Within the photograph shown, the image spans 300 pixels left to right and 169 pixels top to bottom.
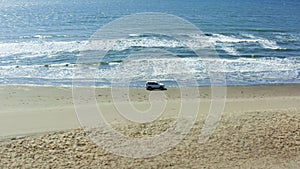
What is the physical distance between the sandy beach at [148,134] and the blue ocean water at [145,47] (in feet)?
21.6

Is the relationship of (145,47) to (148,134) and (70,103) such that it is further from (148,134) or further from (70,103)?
(148,134)

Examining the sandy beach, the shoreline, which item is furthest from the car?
the sandy beach

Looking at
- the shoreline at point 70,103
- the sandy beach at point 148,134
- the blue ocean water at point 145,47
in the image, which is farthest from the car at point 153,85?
the sandy beach at point 148,134

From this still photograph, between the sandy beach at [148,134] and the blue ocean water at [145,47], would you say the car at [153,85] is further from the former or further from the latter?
the sandy beach at [148,134]

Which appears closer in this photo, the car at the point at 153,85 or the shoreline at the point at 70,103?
the shoreline at the point at 70,103

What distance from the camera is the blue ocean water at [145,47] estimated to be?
2930 centimetres

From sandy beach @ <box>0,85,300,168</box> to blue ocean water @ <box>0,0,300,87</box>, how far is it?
6587 millimetres

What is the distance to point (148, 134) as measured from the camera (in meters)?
15.1

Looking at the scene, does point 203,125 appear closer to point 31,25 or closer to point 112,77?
point 112,77

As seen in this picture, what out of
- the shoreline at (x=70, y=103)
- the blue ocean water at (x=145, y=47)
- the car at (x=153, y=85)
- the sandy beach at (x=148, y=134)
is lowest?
the sandy beach at (x=148, y=134)

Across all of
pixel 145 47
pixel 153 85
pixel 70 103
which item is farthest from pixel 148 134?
pixel 145 47

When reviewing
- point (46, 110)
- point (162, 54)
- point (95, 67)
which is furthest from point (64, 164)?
point (162, 54)

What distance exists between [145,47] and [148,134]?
949 inches

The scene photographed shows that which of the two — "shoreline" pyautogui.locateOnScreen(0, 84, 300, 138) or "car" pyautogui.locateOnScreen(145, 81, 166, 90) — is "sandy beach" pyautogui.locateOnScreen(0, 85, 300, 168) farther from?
"car" pyautogui.locateOnScreen(145, 81, 166, 90)
